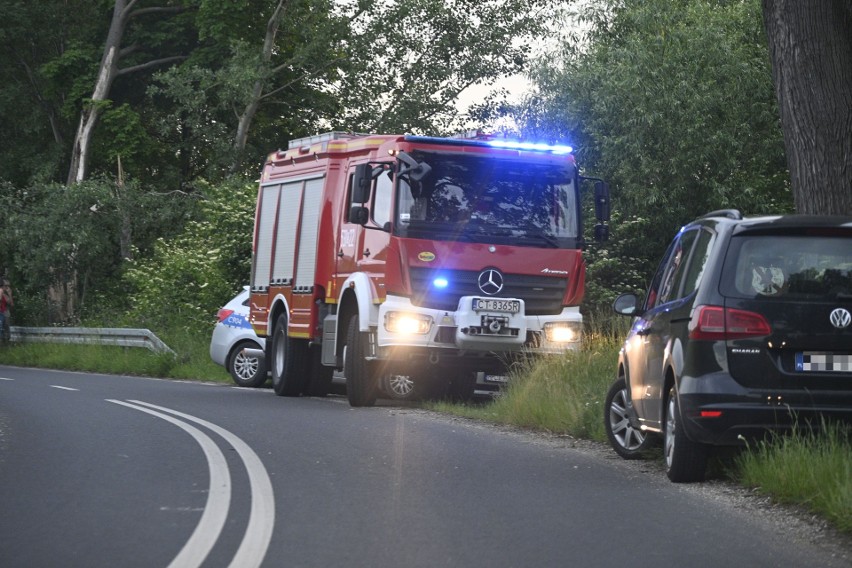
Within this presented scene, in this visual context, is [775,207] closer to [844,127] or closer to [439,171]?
[439,171]

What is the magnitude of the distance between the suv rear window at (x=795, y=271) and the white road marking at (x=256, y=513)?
313 centimetres

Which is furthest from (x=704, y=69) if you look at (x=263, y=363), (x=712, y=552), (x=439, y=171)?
(x=712, y=552)

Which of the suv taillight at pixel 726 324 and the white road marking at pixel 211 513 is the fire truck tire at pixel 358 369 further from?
the suv taillight at pixel 726 324

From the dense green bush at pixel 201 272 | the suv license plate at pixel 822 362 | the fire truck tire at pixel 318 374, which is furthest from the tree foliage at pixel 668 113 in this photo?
the suv license plate at pixel 822 362

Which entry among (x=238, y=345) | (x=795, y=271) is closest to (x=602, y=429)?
(x=795, y=271)

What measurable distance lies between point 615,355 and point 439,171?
2940mm

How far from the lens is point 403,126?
39562mm

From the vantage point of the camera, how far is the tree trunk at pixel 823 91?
43.6 ft

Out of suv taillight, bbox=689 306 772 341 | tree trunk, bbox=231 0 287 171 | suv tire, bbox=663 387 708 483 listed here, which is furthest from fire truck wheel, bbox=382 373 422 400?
tree trunk, bbox=231 0 287 171

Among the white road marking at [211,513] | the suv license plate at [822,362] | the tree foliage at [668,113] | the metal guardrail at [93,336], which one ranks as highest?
the tree foliage at [668,113]

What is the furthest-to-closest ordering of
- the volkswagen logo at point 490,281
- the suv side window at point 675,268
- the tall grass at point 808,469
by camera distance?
the volkswagen logo at point 490,281 < the suv side window at point 675,268 < the tall grass at point 808,469

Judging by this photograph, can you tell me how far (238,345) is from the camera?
23.6 metres

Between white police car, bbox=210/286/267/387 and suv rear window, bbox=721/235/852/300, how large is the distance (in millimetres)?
14332

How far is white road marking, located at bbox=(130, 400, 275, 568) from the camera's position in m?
7.18
